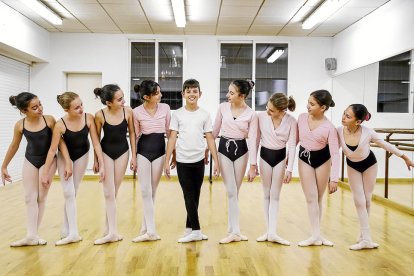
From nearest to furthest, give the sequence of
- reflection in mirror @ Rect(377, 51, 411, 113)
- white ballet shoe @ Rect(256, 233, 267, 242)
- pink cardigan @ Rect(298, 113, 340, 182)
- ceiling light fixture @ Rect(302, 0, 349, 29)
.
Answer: pink cardigan @ Rect(298, 113, 340, 182) < white ballet shoe @ Rect(256, 233, 267, 242) < reflection in mirror @ Rect(377, 51, 411, 113) < ceiling light fixture @ Rect(302, 0, 349, 29)

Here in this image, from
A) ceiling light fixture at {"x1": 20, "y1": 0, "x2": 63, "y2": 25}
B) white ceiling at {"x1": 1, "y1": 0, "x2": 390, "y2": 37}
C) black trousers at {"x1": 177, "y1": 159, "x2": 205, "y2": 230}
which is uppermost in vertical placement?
white ceiling at {"x1": 1, "y1": 0, "x2": 390, "y2": 37}

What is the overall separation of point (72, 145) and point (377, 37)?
491cm

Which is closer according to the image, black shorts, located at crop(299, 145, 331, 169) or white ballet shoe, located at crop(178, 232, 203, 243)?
black shorts, located at crop(299, 145, 331, 169)

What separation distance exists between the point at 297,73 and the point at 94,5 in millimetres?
4058

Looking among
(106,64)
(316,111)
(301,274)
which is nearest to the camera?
(301,274)

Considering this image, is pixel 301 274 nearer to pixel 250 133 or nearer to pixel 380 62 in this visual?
pixel 250 133

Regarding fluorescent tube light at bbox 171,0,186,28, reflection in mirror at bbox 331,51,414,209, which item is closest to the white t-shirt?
reflection in mirror at bbox 331,51,414,209

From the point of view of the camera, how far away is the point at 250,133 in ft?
11.3

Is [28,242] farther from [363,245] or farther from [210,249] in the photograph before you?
[363,245]

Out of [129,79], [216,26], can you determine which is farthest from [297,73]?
[129,79]

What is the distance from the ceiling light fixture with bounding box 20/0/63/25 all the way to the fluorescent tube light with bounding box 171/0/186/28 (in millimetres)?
1931

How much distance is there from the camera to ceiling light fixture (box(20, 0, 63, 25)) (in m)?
5.80

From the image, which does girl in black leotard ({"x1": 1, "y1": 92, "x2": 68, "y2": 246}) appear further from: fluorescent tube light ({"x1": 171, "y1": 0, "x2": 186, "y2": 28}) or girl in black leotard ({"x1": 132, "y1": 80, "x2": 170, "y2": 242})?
fluorescent tube light ({"x1": 171, "y1": 0, "x2": 186, "y2": 28})

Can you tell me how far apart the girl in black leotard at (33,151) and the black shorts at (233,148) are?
133cm
